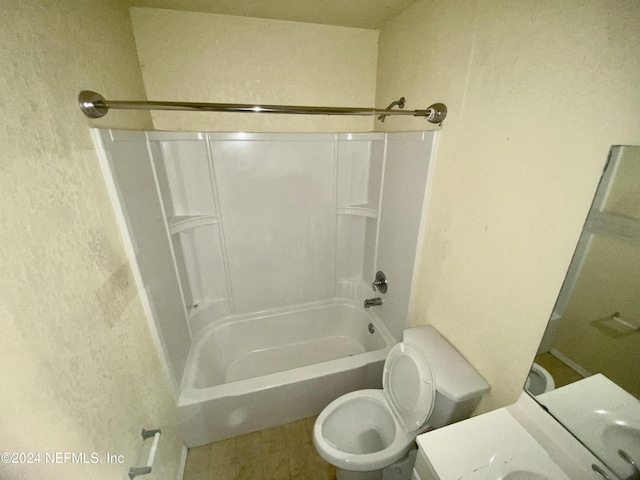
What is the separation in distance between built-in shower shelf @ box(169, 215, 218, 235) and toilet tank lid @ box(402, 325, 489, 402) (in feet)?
4.62

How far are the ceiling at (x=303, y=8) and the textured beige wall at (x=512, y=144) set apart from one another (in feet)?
0.55

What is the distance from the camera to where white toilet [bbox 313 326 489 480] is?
3.29 feet

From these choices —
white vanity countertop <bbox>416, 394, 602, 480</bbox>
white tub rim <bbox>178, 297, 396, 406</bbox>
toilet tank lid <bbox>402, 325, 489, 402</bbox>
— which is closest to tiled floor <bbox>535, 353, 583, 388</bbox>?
white vanity countertop <bbox>416, 394, 602, 480</bbox>

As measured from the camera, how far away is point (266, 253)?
76.0 inches

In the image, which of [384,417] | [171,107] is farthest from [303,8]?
[384,417]

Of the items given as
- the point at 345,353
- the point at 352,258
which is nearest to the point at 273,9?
the point at 352,258

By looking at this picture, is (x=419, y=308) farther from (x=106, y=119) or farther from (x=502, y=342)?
(x=106, y=119)

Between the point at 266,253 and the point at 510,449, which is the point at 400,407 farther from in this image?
the point at 266,253

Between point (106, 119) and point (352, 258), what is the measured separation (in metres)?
1.72

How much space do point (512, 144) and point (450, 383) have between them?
0.89 metres

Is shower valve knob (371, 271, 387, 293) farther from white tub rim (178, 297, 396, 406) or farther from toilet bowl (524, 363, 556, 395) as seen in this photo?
toilet bowl (524, 363, 556, 395)

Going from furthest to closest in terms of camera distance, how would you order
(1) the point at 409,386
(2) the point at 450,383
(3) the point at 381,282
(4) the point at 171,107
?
(3) the point at 381,282 → (1) the point at 409,386 → (2) the point at 450,383 → (4) the point at 171,107

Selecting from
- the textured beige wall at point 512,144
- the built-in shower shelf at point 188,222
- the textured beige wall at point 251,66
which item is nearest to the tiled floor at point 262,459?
the textured beige wall at point 512,144

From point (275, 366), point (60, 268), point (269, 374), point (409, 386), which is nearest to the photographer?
point (60, 268)
